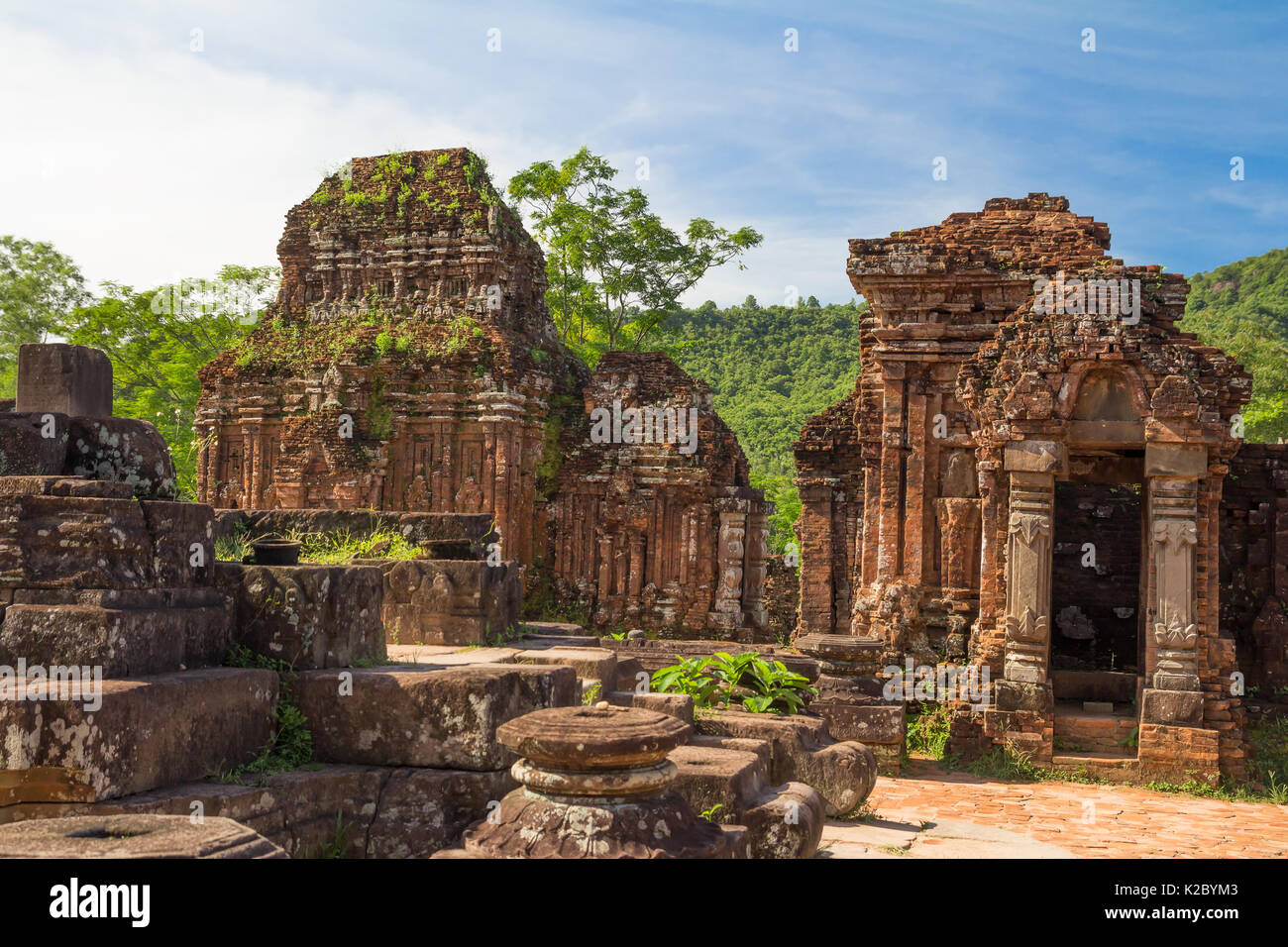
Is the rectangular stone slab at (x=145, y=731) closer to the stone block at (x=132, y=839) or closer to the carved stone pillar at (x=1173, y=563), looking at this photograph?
the stone block at (x=132, y=839)

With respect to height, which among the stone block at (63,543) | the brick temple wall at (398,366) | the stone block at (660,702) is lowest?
the stone block at (660,702)

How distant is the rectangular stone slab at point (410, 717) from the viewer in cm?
472

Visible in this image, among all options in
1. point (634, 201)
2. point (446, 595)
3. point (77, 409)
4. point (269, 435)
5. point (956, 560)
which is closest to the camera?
point (77, 409)

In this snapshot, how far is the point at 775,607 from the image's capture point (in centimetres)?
1980

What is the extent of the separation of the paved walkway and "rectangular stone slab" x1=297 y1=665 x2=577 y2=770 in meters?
2.26

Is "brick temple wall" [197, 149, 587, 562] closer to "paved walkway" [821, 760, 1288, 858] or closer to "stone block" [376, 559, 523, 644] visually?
"paved walkway" [821, 760, 1288, 858]

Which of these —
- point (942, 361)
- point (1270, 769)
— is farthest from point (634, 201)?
point (1270, 769)

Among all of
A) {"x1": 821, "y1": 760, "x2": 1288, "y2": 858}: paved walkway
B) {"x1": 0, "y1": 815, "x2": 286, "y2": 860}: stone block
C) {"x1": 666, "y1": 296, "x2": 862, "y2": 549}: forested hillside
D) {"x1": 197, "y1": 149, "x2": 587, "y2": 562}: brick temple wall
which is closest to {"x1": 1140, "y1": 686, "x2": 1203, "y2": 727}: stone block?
{"x1": 821, "y1": 760, "x2": 1288, "y2": 858}: paved walkway

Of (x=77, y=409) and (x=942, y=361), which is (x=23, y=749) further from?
(x=942, y=361)

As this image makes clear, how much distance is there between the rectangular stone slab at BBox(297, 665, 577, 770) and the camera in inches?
186

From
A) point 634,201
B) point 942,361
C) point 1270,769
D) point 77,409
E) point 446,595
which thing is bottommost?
point 1270,769

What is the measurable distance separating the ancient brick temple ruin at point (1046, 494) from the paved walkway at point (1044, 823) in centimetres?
77

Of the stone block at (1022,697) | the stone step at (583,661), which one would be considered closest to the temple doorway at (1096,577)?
the stone block at (1022,697)

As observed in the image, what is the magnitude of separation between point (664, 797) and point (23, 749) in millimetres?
2238
